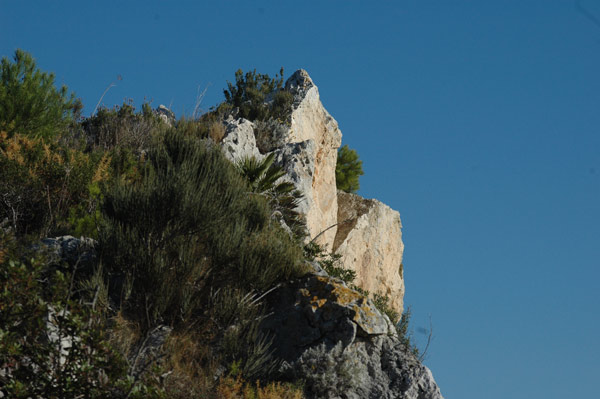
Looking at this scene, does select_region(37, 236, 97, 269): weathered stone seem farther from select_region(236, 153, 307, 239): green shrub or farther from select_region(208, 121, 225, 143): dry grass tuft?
select_region(208, 121, 225, 143): dry grass tuft

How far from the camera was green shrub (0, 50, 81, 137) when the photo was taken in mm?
14180

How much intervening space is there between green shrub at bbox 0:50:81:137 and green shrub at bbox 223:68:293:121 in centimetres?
611

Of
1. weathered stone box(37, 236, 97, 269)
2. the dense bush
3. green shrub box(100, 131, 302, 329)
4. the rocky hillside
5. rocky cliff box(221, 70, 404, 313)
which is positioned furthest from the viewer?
rocky cliff box(221, 70, 404, 313)

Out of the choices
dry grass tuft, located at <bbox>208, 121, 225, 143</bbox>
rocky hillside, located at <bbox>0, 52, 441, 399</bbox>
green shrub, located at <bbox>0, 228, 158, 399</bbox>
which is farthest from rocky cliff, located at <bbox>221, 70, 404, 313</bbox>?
green shrub, located at <bbox>0, 228, 158, 399</bbox>

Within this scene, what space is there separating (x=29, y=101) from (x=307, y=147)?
6.60 m

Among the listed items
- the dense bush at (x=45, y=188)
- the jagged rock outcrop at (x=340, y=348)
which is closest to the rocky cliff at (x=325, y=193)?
the dense bush at (x=45, y=188)

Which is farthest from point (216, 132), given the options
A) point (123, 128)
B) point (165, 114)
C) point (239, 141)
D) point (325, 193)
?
point (325, 193)

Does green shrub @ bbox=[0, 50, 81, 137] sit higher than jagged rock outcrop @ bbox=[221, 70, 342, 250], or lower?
lower

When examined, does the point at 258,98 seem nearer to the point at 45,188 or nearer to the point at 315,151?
the point at 315,151

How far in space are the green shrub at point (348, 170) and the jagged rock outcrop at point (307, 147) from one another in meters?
5.38

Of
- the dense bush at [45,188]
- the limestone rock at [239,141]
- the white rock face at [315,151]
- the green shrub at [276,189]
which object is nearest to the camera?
the dense bush at [45,188]

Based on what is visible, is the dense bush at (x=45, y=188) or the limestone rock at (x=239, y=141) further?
the limestone rock at (x=239, y=141)

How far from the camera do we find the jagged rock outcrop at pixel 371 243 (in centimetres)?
1995

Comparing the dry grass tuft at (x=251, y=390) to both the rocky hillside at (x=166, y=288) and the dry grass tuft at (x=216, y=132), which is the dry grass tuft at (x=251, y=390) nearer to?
the rocky hillside at (x=166, y=288)
